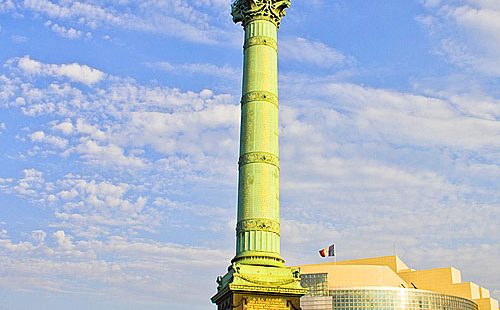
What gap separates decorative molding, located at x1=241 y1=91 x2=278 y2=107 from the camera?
3319 centimetres


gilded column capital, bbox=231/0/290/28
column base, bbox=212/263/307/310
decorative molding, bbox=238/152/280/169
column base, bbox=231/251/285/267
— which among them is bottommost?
column base, bbox=212/263/307/310

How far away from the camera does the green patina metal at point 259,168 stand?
2967 centimetres

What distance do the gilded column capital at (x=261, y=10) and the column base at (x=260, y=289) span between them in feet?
46.1

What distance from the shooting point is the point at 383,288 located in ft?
337

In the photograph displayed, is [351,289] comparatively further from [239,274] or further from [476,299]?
[239,274]

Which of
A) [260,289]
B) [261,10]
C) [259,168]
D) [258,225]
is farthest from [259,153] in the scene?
[261,10]

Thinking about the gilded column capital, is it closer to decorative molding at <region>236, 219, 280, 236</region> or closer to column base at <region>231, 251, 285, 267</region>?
decorative molding at <region>236, 219, 280, 236</region>

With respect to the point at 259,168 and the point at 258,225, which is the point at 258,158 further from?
the point at 258,225

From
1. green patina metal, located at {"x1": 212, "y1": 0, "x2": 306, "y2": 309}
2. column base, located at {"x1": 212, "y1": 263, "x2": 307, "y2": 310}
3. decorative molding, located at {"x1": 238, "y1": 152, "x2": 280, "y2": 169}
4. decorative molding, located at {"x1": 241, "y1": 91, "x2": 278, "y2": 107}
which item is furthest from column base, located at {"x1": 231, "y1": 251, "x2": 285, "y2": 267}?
decorative molding, located at {"x1": 241, "y1": 91, "x2": 278, "y2": 107}

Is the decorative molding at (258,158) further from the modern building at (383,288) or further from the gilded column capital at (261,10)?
the modern building at (383,288)

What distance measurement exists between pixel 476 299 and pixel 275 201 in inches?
4136

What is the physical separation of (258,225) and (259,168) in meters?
2.97

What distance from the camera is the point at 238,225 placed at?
31.4 m

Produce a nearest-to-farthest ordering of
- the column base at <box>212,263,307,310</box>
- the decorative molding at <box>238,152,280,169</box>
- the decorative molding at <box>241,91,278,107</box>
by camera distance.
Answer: the column base at <box>212,263,307,310</box> → the decorative molding at <box>238,152,280,169</box> → the decorative molding at <box>241,91,278,107</box>
